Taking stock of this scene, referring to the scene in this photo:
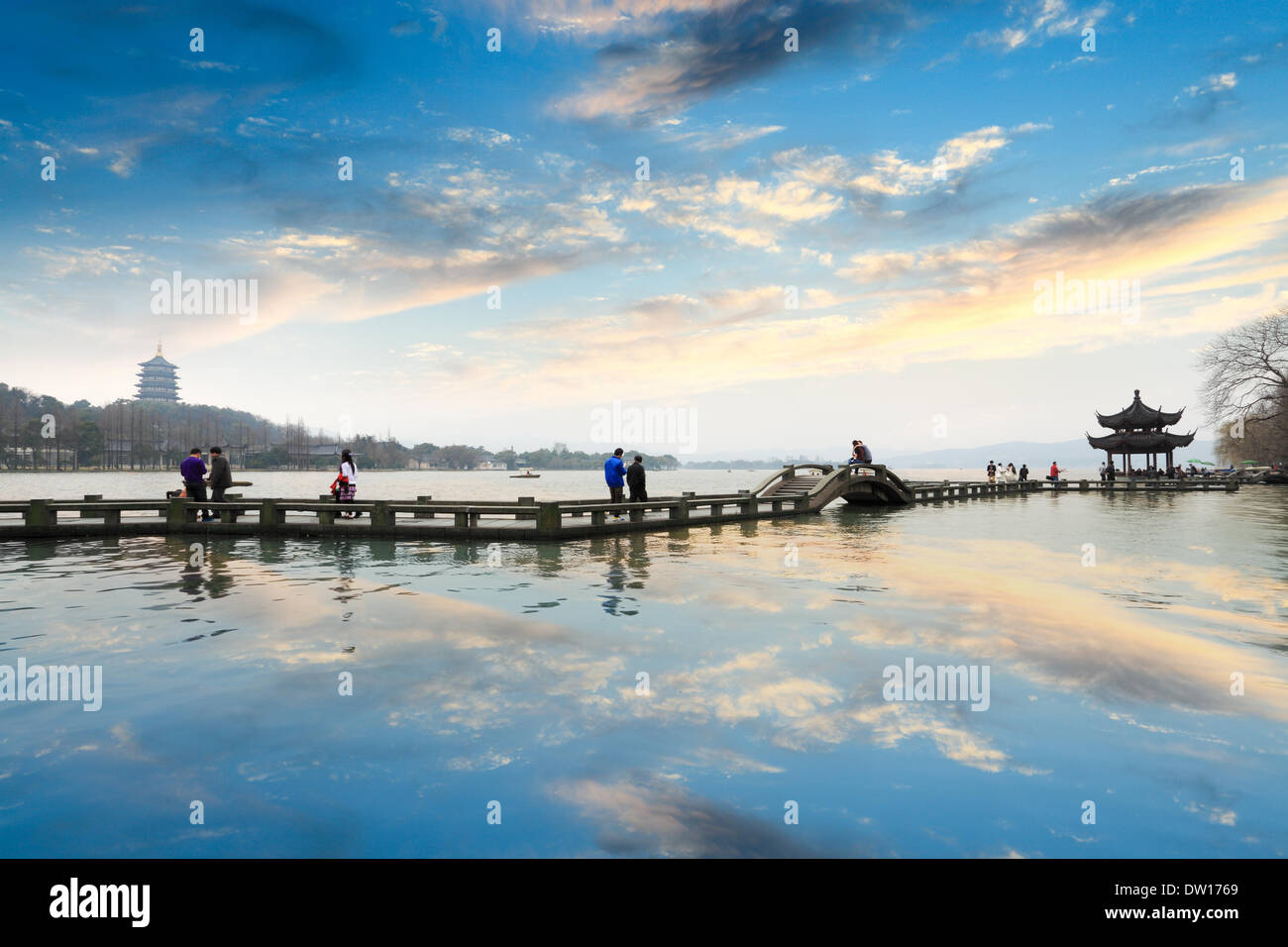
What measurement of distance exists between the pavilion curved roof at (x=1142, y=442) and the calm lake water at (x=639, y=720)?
5776cm

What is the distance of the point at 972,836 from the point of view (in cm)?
363

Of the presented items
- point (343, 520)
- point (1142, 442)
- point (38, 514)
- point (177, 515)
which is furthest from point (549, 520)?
point (1142, 442)

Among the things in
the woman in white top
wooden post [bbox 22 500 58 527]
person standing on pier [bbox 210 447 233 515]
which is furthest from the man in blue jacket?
wooden post [bbox 22 500 58 527]

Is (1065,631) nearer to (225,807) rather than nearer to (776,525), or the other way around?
(225,807)

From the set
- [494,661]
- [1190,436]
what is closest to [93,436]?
[494,661]

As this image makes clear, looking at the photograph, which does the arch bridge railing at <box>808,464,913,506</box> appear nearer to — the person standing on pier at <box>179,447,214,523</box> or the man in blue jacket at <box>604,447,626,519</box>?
the man in blue jacket at <box>604,447,626,519</box>

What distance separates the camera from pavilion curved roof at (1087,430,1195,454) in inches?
2287

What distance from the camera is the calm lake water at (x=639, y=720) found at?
3.71m

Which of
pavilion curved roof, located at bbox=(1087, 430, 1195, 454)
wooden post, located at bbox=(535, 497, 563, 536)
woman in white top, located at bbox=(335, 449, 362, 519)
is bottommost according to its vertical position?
wooden post, located at bbox=(535, 497, 563, 536)

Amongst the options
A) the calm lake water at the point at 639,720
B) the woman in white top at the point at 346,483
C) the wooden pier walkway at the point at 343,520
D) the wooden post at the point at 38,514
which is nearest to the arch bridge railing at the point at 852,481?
the wooden pier walkway at the point at 343,520

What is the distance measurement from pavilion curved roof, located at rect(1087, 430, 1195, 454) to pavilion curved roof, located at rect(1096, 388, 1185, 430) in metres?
0.81

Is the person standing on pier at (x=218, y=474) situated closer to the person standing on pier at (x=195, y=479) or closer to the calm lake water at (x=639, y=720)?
the person standing on pier at (x=195, y=479)

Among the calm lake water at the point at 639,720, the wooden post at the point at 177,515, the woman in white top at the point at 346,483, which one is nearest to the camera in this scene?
the calm lake water at the point at 639,720
